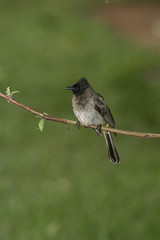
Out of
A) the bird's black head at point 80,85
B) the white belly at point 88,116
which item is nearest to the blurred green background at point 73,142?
the white belly at point 88,116

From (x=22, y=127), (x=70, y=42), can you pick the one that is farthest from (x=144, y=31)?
(x=22, y=127)

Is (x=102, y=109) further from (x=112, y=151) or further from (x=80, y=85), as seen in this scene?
(x=80, y=85)

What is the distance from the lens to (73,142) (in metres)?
10.8

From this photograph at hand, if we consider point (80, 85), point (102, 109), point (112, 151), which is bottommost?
point (112, 151)

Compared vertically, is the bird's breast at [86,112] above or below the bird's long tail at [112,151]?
above

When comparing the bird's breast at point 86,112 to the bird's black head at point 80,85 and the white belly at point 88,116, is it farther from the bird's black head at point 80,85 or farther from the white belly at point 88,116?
the bird's black head at point 80,85

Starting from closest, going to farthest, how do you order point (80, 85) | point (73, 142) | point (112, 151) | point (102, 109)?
point (80, 85) < point (112, 151) < point (102, 109) < point (73, 142)

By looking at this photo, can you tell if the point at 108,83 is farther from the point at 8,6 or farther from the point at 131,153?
the point at 8,6

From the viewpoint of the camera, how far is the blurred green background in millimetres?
7812

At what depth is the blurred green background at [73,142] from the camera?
7.81 metres

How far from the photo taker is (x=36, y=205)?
8.29 meters

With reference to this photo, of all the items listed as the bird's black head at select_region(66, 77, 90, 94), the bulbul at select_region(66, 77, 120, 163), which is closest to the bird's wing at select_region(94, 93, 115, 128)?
the bulbul at select_region(66, 77, 120, 163)

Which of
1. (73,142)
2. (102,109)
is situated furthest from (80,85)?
(73,142)

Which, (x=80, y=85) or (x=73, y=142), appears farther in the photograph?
(x=73, y=142)
